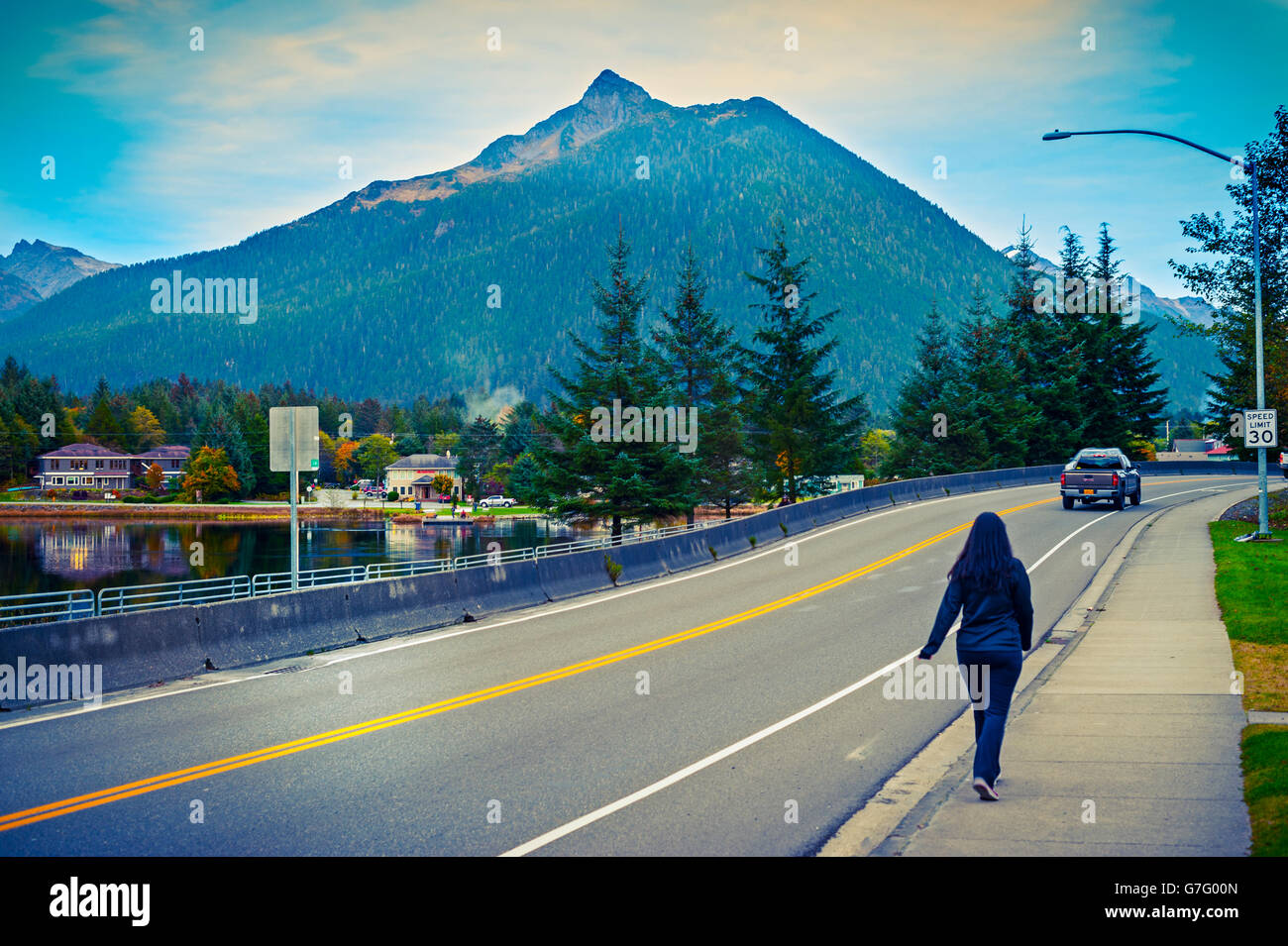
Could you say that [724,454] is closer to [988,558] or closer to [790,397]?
[790,397]

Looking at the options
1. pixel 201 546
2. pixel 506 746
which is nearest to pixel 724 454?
pixel 506 746

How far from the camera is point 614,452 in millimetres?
56219

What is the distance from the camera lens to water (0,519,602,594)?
281 feet

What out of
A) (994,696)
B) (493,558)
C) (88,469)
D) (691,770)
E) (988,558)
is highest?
(88,469)

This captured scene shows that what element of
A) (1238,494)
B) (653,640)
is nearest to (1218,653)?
(653,640)

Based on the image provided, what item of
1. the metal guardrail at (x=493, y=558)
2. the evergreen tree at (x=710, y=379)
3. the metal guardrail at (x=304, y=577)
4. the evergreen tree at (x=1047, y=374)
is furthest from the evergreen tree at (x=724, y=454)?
the metal guardrail at (x=304, y=577)

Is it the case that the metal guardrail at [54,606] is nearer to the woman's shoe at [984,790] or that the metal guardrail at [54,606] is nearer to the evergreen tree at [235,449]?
the woman's shoe at [984,790]

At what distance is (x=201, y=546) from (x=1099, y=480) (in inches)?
3830

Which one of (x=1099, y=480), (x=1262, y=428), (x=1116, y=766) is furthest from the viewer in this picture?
(x=1099, y=480)

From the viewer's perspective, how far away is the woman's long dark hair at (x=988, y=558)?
24.2ft

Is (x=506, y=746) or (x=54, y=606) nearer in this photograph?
(x=506, y=746)

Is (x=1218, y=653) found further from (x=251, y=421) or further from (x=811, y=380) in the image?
(x=251, y=421)

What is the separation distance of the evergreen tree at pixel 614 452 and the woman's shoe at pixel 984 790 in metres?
46.9

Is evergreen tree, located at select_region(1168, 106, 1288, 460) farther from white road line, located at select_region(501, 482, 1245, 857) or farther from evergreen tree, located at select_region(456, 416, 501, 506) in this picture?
evergreen tree, located at select_region(456, 416, 501, 506)
